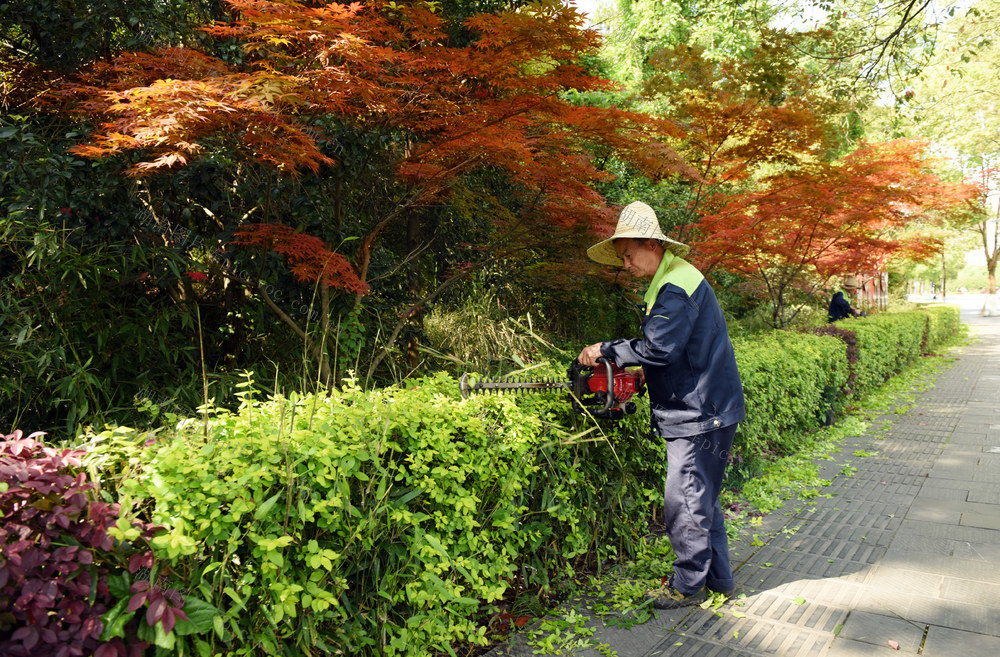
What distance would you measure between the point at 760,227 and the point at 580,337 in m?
2.45

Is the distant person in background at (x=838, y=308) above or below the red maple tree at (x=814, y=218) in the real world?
below

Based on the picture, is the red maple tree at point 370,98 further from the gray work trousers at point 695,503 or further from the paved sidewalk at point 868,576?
A: the paved sidewalk at point 868,576

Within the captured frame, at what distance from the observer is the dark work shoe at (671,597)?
328 centimetres

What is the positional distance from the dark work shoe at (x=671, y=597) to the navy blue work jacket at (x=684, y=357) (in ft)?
2.76

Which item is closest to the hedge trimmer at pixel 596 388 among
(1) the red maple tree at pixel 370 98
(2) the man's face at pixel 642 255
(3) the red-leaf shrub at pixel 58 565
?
(2) the man's face at pixel 642 255

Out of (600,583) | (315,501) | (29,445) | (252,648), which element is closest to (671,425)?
(600,583)

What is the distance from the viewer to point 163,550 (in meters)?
1.77

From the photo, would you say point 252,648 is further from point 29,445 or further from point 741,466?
point 741,466

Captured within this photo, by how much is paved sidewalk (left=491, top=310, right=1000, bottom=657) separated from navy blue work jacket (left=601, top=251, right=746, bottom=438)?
38.8 inches

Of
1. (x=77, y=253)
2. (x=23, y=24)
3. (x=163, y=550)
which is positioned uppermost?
Answer: (x=23, y=24)

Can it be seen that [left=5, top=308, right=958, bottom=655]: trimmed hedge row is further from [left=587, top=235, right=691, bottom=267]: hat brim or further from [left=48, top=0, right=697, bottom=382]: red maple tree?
[left=48, top=0, right=697, bottom=382]: red maple tree

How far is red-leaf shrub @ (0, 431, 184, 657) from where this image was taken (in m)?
1.53

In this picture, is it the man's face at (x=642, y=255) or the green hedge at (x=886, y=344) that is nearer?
the man's face at (x=642, y=255)

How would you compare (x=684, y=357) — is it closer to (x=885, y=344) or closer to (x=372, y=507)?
(x=372, y=507)
